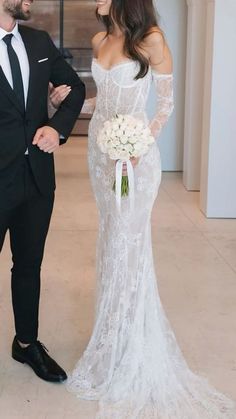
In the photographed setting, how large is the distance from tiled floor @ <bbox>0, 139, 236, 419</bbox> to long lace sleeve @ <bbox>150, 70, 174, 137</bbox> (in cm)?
135

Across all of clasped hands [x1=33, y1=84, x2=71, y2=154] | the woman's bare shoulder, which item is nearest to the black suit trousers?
clasped hands [x1=33, y1=84, x2=71, y2=154]

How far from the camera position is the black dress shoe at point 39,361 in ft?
10.3

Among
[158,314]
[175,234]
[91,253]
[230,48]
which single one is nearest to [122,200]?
[158,314]

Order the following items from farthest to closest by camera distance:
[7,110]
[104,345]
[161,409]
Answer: [104,345] < [161,409] < [7,110]

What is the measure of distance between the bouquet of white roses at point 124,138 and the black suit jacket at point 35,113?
242 millimetres

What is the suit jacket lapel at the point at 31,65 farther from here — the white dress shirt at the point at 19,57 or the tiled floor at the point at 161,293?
the tiled floor at the point at 161,293

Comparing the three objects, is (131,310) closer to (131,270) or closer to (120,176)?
(131,270)

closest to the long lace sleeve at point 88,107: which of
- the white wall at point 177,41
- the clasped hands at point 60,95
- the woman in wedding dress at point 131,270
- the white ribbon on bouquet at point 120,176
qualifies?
the woman in wedding dress at point 131,270

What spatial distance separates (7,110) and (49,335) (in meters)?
1.60

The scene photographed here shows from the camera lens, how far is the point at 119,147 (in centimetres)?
266

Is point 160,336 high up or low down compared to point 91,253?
up

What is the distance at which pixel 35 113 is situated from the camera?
2.74 metres

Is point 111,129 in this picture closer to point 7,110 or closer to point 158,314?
point 7,110

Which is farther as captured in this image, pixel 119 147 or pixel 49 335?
pixel 49 335
